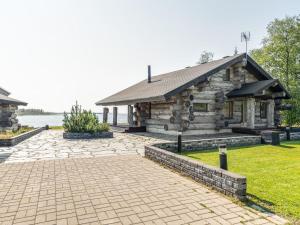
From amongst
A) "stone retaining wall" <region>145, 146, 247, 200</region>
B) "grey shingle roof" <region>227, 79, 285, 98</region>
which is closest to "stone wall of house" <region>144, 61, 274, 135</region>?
"grey shingle roof" <region>227, 79, 285, 98</region>

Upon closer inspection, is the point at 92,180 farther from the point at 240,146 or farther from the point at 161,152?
the point at 240,146

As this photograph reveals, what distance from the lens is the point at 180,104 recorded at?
16.2m

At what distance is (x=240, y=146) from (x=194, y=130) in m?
4.89

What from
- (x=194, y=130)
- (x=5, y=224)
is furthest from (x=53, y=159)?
(x=194, y=130)

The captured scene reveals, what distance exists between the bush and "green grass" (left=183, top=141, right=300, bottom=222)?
25.7 feet

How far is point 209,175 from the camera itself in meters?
5.85

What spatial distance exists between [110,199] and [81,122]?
38.3 ft

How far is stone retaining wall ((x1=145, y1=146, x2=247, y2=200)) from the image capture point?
4.98 meters

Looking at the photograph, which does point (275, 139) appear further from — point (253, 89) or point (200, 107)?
point (200, 107)

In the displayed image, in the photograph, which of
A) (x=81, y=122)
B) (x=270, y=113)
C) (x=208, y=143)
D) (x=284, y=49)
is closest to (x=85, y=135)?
(x=81, y=122)

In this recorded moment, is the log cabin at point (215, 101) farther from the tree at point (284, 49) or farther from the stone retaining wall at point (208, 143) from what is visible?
the tree at point (284, 49)

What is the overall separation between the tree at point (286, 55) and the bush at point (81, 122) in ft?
61.1

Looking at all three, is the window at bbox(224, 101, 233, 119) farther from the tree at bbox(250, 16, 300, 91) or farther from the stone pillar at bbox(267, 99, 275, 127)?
the tree at bbox(250, 16, 300, 91)

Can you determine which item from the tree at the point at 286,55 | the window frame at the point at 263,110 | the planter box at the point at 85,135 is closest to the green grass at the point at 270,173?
the planter box at the point at 85,135
